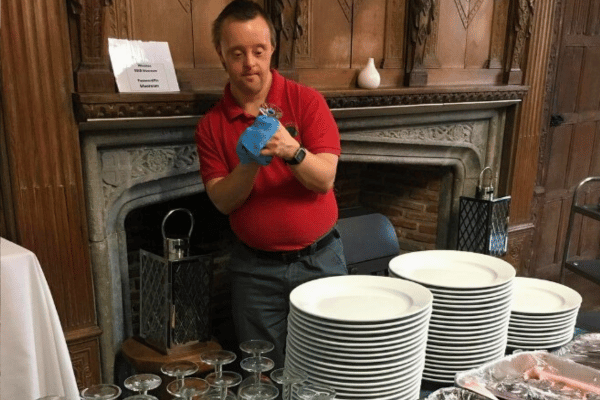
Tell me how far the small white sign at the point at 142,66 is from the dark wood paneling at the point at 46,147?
16 centimetres

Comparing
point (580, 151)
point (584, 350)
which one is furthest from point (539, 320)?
point (580, 151)

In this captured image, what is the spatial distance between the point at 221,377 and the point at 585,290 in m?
3.94

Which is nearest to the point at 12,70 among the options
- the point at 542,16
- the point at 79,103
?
the point at 79,103

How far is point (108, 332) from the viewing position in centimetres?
206

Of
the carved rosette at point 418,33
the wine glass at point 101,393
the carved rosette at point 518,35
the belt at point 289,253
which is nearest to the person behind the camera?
the wine glass at point 101,393

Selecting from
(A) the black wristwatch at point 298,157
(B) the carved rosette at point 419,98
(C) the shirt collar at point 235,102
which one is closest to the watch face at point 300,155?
(A) the black wristwatch at point 298,157

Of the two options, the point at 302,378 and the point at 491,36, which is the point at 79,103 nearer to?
the point at 302,378

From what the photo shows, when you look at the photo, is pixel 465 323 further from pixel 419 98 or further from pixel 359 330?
pixel 419 98

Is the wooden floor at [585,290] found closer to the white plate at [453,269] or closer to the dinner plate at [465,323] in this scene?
the white plate at [453,269]

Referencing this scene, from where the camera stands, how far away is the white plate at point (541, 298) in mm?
1314

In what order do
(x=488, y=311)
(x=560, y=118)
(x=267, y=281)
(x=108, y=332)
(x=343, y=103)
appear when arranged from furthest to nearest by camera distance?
(x=560, y=118) < (x=343, y=103) < (x=108, y=332) < (x=267, y=281) < (x=488, y=311)

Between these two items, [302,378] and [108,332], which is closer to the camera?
[302,378]

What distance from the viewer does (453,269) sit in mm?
1362

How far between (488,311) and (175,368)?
642mm
